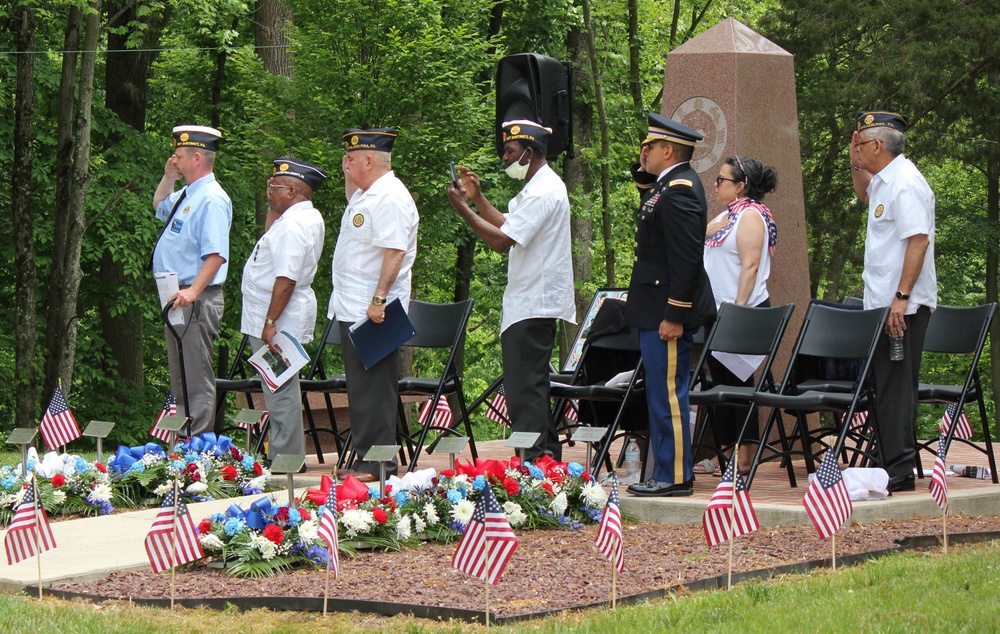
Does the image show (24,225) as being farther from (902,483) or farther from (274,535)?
(902,483)

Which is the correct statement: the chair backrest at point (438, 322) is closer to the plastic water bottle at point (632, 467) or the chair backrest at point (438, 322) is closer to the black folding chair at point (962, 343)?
the plastic water bottle at point (632, 467)

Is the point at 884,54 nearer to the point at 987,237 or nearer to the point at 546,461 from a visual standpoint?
the point at 987,237

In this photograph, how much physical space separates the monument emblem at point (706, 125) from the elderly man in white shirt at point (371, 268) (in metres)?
2.65

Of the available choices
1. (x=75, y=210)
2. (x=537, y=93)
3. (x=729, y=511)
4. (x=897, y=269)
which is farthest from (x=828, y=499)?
(x=75, y=210)

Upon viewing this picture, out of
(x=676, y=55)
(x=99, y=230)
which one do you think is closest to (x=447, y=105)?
(x=676, y=55)

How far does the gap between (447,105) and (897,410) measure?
7938 millimetres

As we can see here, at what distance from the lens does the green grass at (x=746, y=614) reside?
4520 millimetres

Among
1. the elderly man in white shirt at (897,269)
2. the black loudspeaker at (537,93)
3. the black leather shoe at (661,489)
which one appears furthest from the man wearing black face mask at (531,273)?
the black loudspeaker at (537,93)

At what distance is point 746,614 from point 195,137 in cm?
563

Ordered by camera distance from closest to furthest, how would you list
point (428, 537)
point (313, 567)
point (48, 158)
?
point (313, 567)
point (428, 537)
point (48, 158)

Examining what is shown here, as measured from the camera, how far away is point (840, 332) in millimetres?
7922

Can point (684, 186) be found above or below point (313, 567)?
above

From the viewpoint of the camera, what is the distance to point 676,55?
10125mm

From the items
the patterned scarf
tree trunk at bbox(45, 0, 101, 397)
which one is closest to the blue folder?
the patterned scarf
